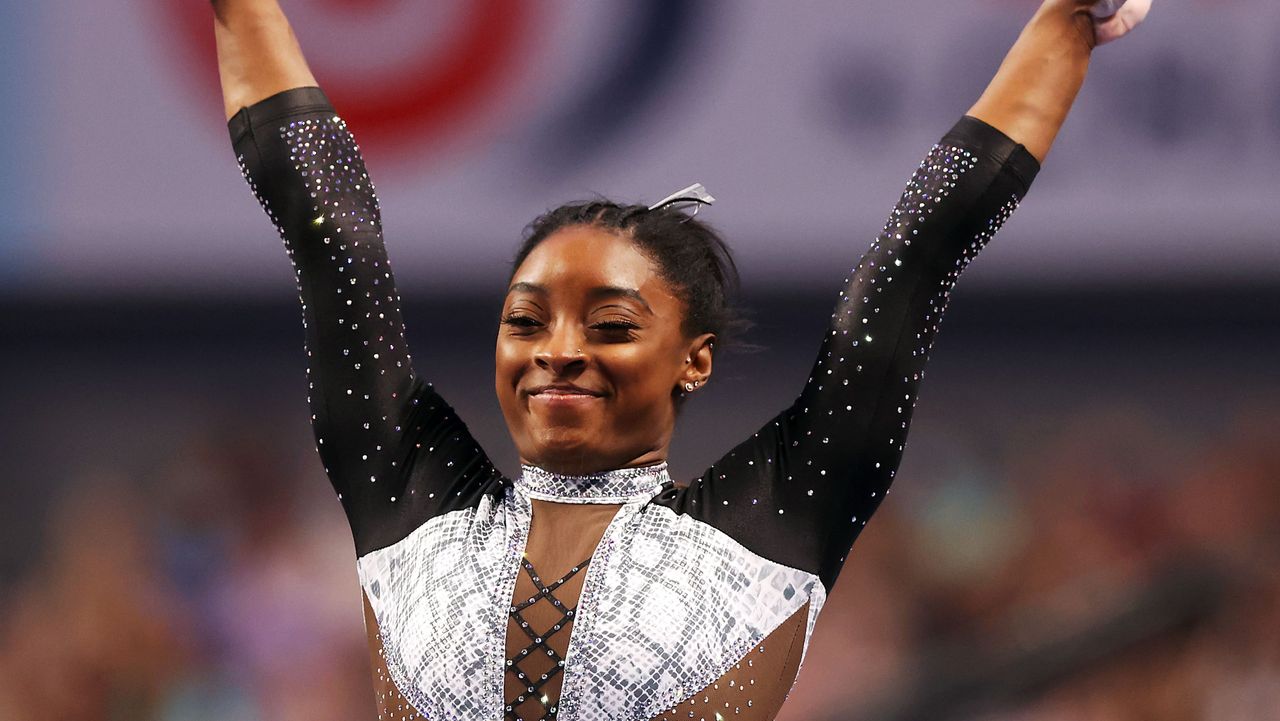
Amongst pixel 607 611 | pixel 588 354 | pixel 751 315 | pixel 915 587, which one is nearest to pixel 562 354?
pixel 588 354

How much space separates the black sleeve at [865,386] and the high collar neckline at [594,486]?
4cm

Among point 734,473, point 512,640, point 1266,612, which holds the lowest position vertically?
point 1266,612

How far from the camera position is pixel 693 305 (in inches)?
65.6

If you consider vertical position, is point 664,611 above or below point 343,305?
below

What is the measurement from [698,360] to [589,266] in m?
0.18

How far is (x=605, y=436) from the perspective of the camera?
1.59 metres

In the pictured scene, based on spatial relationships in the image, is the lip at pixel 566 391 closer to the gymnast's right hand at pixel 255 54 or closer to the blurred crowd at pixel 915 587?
the gymnast's right hand at pixel 255 54

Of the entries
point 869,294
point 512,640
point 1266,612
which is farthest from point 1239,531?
point 512,640

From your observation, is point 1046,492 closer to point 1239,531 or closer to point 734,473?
point 1239,531

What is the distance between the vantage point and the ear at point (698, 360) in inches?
65.4

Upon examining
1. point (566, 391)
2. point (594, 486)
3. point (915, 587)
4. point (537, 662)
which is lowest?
point (915, 587)

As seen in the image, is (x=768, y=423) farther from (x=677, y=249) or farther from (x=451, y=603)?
(x=451, y=603)

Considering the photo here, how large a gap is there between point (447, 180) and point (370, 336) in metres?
1.81

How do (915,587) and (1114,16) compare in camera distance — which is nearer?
(1114,16)
